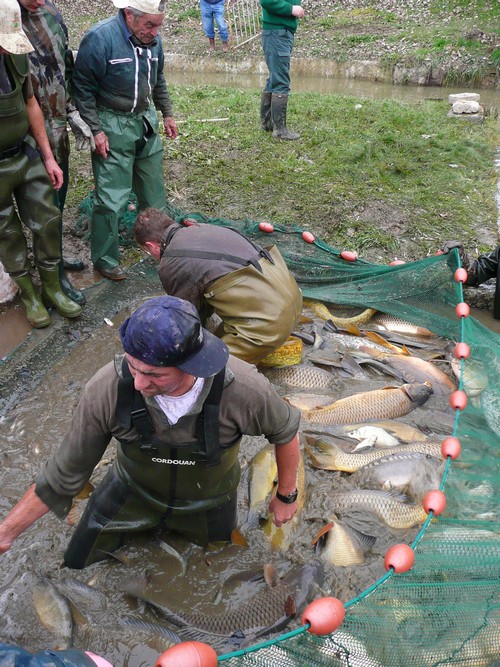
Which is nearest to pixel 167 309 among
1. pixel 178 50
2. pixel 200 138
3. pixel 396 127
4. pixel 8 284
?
pixel 8 284

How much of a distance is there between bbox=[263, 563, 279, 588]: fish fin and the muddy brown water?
0.27 ft

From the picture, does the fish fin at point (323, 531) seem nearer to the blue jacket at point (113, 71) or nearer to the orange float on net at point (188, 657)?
the orange float on net at point (188, 657)

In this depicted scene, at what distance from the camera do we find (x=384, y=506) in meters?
3.65

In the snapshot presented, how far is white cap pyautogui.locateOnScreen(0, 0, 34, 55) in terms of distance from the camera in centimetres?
374

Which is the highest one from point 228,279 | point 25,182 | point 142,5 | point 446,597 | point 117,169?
point 142,5

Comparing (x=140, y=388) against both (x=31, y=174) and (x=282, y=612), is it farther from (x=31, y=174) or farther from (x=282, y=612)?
(x=31, y=174)

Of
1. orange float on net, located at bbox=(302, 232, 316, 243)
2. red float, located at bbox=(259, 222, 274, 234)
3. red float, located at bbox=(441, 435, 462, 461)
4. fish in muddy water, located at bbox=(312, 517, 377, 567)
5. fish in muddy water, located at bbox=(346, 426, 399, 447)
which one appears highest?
red float, located at bbox=(259, 222, 274, 234)

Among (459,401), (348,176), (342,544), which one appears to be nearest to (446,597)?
(342,544)

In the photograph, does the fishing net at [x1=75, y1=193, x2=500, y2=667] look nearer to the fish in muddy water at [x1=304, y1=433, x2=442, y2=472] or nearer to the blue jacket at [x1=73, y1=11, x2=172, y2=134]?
the fish in muddy water at [x1=304, y1=433, x2=442, y2=472]

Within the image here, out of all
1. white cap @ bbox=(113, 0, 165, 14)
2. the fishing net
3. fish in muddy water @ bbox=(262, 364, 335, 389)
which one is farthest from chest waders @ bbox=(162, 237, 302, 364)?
white cap @ bbox=(113, 0, 165, 14)

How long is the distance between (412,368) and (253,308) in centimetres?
155

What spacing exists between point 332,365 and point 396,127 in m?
6.29

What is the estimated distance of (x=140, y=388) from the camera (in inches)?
87.0

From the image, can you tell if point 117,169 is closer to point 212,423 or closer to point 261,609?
point 212,423
